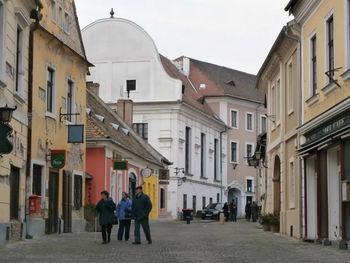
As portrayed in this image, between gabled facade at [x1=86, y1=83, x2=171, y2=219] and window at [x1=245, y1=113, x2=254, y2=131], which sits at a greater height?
window at [x1=245, y1=113, x2=254, y2=131]

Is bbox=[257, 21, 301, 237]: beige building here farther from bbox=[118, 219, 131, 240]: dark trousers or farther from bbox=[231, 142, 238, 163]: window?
bbox=[231, 142, 238, 163]: window

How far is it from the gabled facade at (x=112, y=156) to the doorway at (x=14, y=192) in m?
13.1

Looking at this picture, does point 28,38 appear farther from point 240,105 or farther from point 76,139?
point 240,105

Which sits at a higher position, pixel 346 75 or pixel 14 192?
pixel 346 75

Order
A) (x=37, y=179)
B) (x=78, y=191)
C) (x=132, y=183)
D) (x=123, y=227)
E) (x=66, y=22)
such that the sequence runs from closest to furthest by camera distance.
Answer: (x=123, y=227) → (x=37, y=179) → (x=66, y=22) → (x=78, y=191) → (x=132, y=183)

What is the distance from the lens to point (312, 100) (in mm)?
22078

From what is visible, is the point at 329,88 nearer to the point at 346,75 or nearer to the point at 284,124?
the point at 346,75

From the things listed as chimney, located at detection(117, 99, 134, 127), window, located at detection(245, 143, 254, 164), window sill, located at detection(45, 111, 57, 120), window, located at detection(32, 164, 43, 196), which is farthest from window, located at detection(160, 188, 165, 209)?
window, located at detection(32, 164, 43, 196)

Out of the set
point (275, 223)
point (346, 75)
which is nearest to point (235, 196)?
point (275, 223)

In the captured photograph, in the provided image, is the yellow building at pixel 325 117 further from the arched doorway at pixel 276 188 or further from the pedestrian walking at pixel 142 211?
the arched doorway at pixel 276 188

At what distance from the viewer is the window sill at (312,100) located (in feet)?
70.5

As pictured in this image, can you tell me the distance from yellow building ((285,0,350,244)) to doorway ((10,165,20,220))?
852cm

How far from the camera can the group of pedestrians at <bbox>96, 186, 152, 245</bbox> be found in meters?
21.0

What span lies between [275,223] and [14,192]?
40.5 ft
